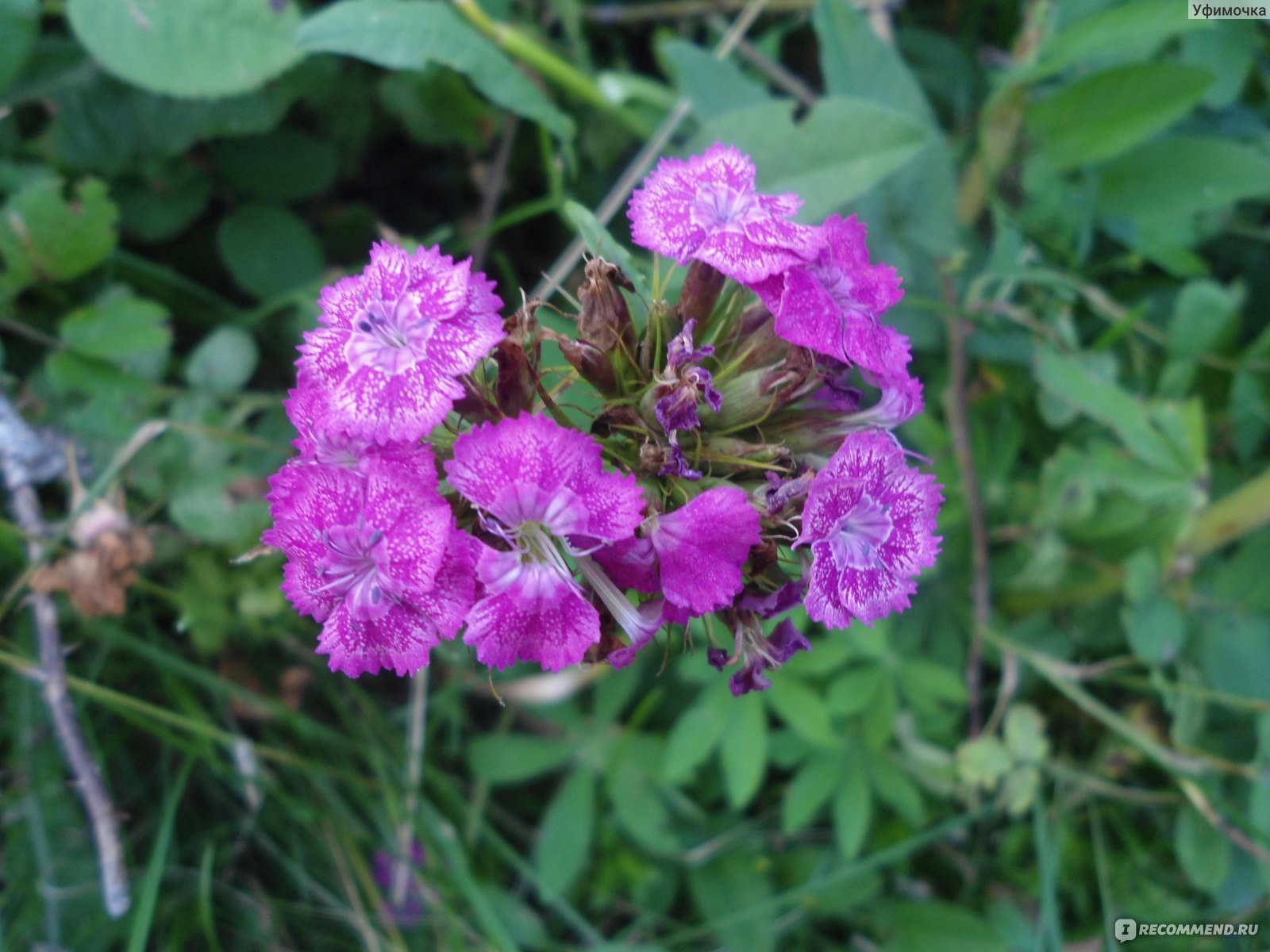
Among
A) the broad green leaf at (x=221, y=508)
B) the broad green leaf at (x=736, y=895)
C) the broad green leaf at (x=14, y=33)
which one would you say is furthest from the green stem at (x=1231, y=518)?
the broad green leaf at (x=14, y=33)

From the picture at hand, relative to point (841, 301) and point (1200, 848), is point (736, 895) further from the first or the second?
point (841, 301)

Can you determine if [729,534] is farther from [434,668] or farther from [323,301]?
[434,668]

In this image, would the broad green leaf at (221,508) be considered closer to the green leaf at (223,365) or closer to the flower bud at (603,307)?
the green leaf at (223,365)

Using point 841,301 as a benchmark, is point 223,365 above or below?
below

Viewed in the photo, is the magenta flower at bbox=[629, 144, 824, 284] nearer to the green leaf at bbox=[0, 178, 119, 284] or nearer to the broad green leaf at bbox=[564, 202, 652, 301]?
the broad green leaf at bbox=[564, 202, 652, 301]

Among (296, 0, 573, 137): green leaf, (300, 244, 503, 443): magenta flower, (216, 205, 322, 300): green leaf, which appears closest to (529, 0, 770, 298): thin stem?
(296, 0, 573, 137): green leaf

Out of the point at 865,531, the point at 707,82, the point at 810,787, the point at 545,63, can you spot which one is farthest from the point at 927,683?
the point at 545,63
